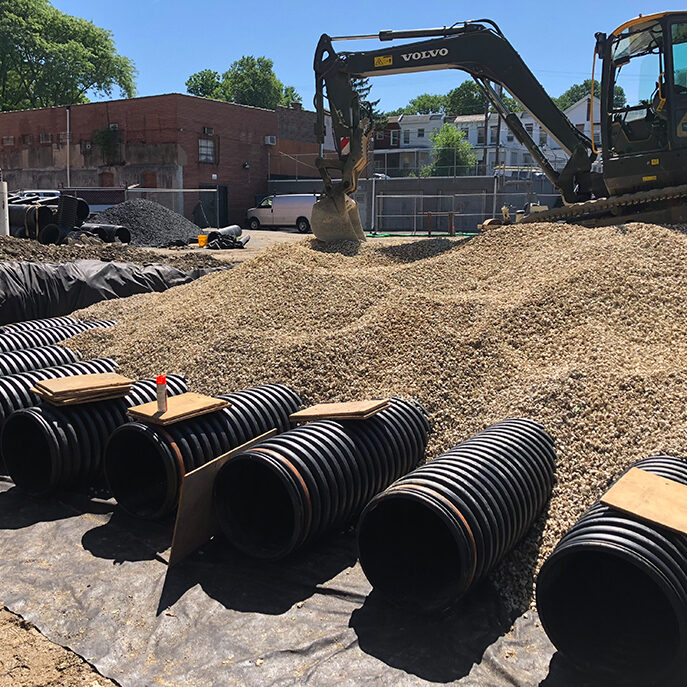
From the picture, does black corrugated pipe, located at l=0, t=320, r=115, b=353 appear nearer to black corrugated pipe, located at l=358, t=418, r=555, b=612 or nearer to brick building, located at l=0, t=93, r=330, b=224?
black corrugated pipe, located at l=358, t=418, r=555, b=612

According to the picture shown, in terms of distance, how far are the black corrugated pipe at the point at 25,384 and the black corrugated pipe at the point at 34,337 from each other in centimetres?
189

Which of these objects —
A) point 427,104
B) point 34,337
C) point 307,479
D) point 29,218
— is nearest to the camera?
point 307,479

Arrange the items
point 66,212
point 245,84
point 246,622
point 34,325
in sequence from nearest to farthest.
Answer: point 246,622, point 34,325, point 66,212, point 245,84

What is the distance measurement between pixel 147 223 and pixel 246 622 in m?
23.8

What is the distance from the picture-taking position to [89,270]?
12.2 m

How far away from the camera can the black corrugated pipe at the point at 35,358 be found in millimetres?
7598

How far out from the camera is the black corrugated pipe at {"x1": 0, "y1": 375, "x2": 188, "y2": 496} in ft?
18.6

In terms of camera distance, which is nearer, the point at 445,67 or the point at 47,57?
the point at 445,67

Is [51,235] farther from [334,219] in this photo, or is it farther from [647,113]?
[647,113]

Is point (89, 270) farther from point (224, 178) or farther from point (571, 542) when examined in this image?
point (224, 178)

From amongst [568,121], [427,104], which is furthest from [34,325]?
[427,104]

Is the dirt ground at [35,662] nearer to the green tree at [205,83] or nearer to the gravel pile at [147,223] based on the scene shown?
the gravel pile at [147,223]

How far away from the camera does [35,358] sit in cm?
783

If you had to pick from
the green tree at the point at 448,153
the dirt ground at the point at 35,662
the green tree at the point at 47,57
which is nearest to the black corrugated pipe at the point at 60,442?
the dirt ground at the point at 35,662
